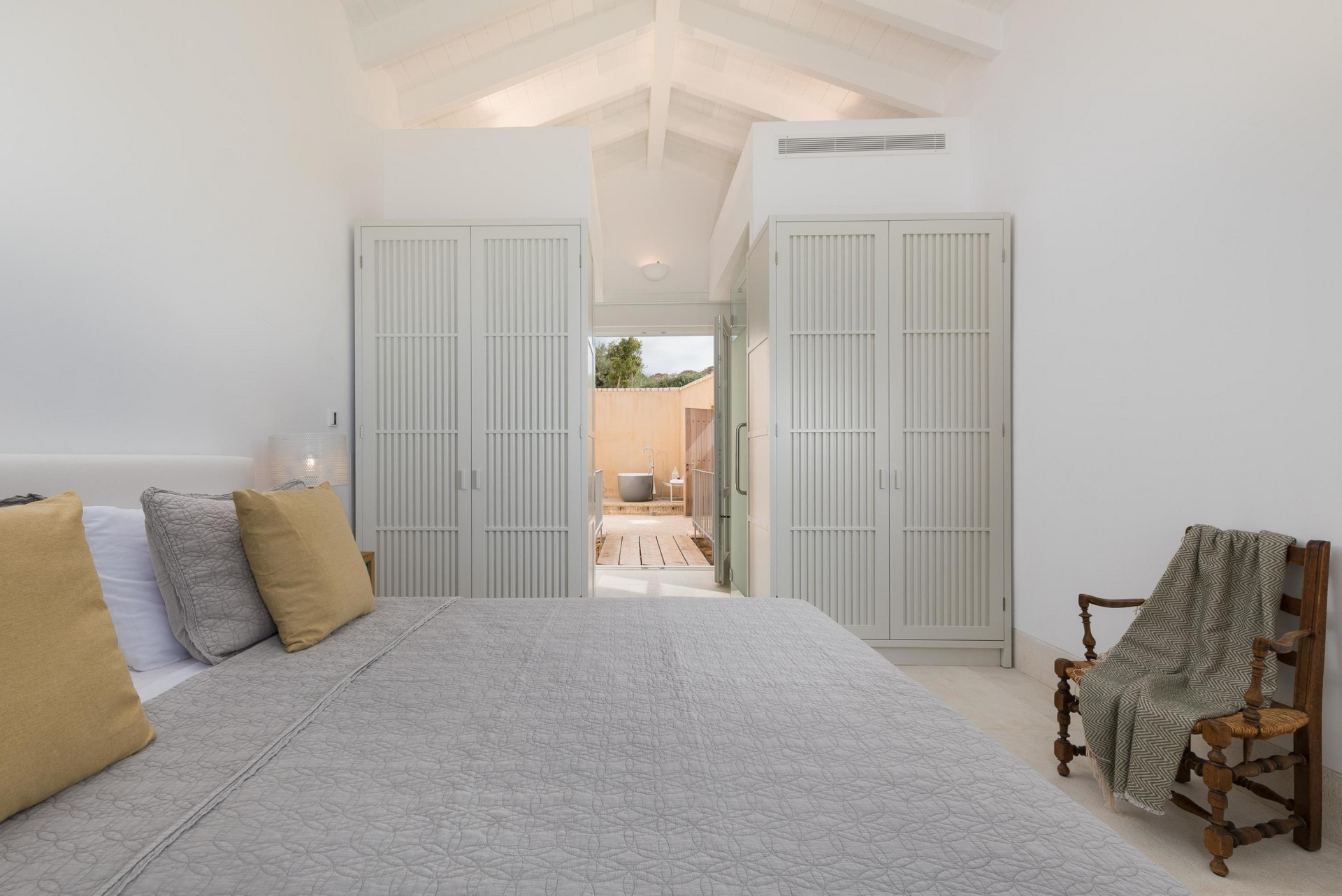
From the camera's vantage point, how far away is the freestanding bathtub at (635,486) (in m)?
9.73

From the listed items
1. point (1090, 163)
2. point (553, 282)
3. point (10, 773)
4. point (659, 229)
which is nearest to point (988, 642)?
point (1090, 163)

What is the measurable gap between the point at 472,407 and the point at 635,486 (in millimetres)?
6391

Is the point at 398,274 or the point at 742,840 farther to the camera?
the point at 398,274

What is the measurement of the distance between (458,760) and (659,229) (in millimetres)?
5029

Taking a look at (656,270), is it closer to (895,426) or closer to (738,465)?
(738,465)

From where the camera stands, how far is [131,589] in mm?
1458

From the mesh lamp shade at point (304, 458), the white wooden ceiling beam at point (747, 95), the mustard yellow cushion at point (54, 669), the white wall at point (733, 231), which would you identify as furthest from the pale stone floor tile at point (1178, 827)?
the white wooden ceiling beam at point (747, 95)

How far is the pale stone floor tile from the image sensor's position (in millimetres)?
1633

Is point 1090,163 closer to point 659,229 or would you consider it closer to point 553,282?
point 553,282

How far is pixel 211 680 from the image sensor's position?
1.28m

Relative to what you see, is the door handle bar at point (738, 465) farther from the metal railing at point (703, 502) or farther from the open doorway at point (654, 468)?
the metal railing at point (703, 502)

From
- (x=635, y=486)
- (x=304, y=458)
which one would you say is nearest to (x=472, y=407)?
(x=304, y=458)

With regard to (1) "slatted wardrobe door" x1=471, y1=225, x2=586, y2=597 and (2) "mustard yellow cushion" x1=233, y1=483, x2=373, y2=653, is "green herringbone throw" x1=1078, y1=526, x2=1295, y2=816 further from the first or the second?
(1) "slatted wardrobe door" x1=471, y1=225, x2=586, y2=597

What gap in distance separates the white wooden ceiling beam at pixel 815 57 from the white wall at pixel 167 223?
209 centimetres
